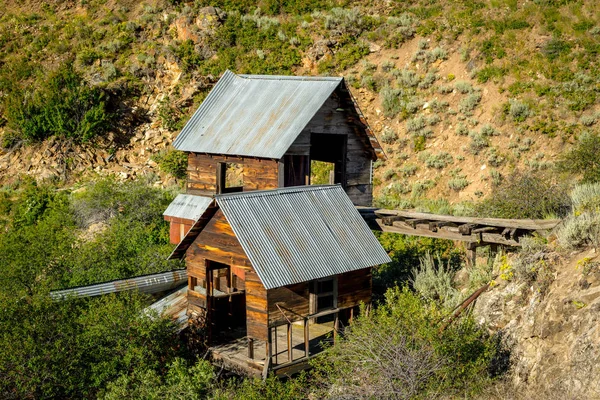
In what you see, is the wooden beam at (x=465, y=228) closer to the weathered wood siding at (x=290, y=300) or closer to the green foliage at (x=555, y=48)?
the weathered wood siding at (x=290, y=300)

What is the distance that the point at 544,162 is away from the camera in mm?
26500

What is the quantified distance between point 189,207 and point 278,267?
6156 millimetres

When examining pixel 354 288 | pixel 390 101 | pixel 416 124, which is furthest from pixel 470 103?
pixel 354 288

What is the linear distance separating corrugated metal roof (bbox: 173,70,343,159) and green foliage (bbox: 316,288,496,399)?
19.1 feet

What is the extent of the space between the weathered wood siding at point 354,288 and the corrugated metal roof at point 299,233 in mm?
549

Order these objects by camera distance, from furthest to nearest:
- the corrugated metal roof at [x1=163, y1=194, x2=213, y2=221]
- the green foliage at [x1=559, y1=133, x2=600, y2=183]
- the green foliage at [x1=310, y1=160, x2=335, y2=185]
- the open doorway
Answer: the green foliage at [x1=310, y1=160, x2=335, y2=185]
the green foliage at [x1=559, y1=133, x2=600, y2=183]
the open doorway
the corrugated metal roof at [x1=163, y1=194, x2=213, y2=221]

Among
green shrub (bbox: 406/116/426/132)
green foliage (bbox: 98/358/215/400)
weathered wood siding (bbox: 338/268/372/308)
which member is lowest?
green foliage (bbox: 98/358/215/400)

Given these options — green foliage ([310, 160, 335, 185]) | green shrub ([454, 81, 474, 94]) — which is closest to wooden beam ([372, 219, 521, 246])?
green foliage ([310, 160, 335, 185])

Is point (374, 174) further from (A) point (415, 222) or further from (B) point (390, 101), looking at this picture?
(A) point (415, 222)

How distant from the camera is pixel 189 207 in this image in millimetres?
18656

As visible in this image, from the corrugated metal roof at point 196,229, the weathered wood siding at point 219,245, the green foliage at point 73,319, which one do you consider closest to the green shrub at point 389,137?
the green foliage at point 73,319

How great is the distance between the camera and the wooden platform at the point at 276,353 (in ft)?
44.4

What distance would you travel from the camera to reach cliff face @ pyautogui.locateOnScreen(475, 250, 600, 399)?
10750 mm

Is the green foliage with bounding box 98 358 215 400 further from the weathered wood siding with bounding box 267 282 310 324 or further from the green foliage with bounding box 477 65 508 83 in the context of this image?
the green foliage with bounding box 477 65 508 83
